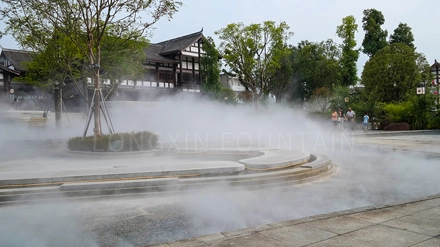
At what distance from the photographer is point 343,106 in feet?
84.4

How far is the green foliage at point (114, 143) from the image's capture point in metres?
9.82

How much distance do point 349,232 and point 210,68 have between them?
90.7 feet

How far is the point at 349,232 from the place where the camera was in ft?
11.2

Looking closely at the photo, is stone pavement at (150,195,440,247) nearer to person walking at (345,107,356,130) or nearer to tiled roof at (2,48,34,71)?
person walking at (345,107,356,130)

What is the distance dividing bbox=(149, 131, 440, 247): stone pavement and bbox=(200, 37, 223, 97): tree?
2676 cm

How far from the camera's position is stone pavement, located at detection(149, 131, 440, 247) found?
3148 millimetres

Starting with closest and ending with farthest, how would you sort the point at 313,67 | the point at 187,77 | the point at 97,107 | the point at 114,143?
1. the point at 114,143
2. the point at 97,107
3. the point at 187,77
4. the point at 313,67

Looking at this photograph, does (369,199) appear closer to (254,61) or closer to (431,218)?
(431,218)

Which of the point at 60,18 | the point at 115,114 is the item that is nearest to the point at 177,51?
the point at 115,114

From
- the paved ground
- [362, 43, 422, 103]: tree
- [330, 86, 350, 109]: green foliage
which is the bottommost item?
the paved ground

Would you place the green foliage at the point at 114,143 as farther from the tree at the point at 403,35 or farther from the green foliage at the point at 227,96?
the tree at the point at 403,35

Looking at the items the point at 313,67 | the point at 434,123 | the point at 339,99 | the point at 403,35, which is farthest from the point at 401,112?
the point at 403,35

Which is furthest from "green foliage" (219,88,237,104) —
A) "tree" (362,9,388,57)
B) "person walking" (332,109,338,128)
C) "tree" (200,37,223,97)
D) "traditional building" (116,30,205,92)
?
"tree" (362,9,388,57)

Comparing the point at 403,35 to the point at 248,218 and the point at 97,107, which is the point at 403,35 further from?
the point at 248,218
